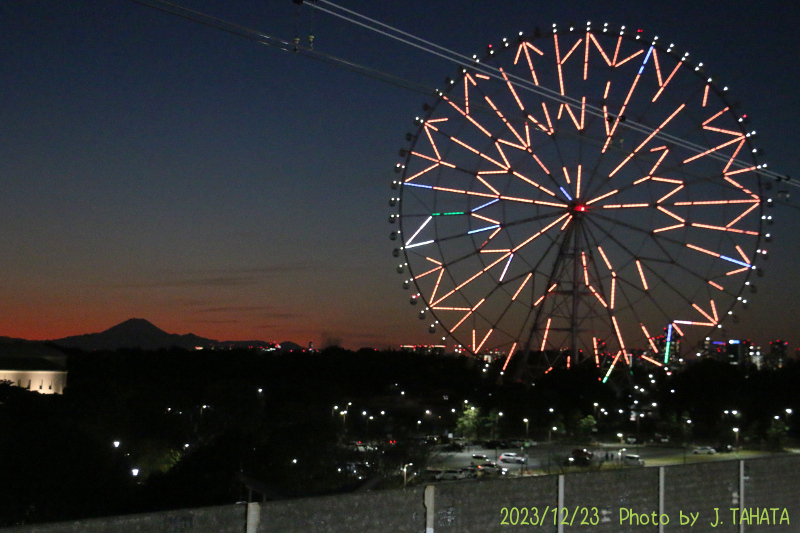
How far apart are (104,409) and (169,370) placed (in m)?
65.0

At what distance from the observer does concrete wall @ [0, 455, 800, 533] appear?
6.78 meters

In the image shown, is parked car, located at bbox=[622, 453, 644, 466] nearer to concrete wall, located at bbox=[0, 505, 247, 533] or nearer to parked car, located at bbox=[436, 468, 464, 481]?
parked car, located at bbox=[436, 468, 464, 481]

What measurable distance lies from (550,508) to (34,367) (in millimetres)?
102255

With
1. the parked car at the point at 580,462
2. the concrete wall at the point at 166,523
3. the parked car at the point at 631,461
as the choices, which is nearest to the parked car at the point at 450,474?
the parked car at the point at 580,462

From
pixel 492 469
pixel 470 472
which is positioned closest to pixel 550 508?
pixel 470 472

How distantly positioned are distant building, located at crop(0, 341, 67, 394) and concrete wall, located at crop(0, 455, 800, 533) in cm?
9240

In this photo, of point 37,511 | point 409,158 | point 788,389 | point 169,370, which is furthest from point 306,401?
point 169,370

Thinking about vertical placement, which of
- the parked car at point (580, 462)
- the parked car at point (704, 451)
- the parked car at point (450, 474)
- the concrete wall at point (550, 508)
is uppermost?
the concrete wall at point (550, 508)

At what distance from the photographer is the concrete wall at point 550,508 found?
6777mm

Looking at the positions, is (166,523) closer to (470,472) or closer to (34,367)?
(470,472)

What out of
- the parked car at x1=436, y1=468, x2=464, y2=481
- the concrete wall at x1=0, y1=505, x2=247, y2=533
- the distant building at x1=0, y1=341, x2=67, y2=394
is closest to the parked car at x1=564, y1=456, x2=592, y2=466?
the parked car at x1=436, y1=468, x2=464, y2=481

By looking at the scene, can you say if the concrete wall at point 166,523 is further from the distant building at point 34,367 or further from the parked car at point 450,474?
the distant building at point 34,367

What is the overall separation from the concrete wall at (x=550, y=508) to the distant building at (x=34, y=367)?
92.4 meters

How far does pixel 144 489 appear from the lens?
1005 inches
